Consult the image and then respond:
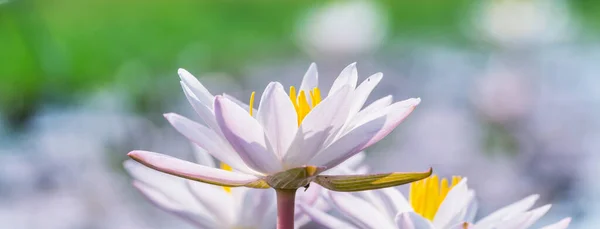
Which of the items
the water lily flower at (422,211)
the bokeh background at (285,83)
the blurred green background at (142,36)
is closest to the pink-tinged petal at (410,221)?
the water lily flower at (422,211)

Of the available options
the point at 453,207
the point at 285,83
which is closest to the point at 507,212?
the point at 453,207

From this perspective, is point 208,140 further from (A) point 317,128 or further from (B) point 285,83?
(B) point 285,83

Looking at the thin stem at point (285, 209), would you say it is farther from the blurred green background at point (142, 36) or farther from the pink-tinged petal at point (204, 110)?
the blurred green background at point (142, 36)

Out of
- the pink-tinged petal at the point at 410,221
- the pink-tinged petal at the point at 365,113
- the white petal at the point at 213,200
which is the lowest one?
the pink-tinged petal at the point at 410,221

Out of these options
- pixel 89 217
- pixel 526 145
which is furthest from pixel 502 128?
pixel 89 217

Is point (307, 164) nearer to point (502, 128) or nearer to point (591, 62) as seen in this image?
point (502, 128)
